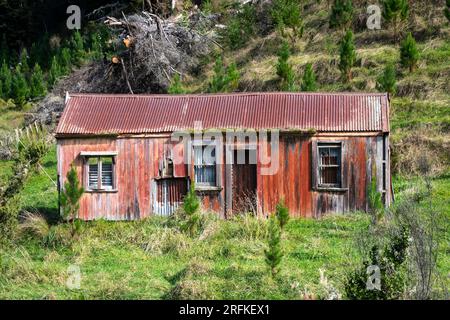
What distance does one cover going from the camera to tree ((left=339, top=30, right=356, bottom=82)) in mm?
26859

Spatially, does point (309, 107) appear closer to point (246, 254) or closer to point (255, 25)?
point (246, 254)

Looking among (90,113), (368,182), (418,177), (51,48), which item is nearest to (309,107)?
(368,182)

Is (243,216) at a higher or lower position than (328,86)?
lower

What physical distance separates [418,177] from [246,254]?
7.89m

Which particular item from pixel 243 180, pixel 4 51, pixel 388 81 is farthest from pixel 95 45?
pixel 243 180

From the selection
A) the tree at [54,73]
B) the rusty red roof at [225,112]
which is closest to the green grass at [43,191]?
the rusty red roof at [225,112]

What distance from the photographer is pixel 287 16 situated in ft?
105

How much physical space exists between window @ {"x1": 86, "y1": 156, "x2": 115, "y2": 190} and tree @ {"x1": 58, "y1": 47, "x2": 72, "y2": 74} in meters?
19.6

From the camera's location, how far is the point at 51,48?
47531 millimetres

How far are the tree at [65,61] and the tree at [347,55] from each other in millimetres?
16685

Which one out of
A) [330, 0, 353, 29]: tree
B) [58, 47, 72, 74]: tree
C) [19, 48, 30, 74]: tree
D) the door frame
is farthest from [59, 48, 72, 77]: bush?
the door frame

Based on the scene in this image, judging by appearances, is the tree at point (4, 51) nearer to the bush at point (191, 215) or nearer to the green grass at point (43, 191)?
the green grass at point (43, 191)
